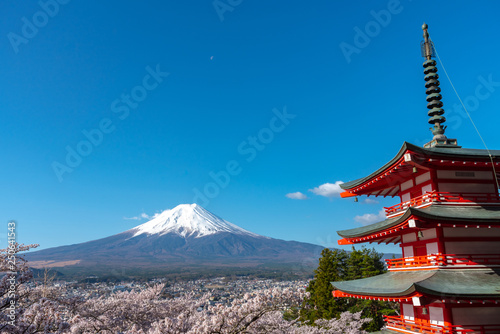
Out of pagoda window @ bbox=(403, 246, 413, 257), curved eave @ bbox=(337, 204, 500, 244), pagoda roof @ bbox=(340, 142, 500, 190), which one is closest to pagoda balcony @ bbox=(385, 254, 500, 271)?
curved eave @ bbox=(337, 204, 500, 244)

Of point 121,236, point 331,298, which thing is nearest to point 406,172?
point 331,298

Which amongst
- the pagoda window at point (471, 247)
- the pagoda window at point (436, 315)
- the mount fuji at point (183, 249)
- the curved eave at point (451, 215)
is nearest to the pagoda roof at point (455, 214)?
Result: the curved eave at point (451, 215)

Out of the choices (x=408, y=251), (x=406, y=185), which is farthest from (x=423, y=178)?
(x=408, y=251)

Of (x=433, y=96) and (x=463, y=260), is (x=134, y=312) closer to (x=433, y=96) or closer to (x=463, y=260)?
(x=463, y=260)

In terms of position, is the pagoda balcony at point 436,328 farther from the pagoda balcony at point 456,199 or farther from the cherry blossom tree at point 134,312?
the pagoda balcony at point 456,199

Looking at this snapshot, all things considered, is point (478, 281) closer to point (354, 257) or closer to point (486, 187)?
point (486, 187)

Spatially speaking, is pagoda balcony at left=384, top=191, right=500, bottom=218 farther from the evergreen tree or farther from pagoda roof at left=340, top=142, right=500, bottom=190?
the evergreen tree
